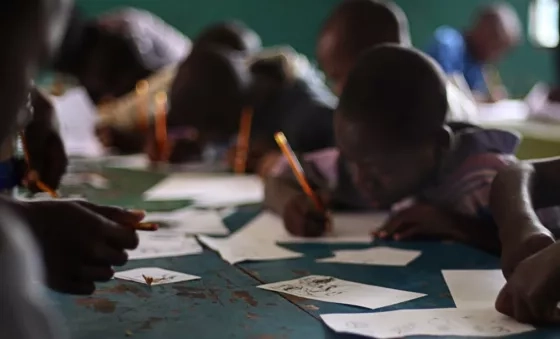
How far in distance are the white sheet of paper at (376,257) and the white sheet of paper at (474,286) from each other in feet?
0.32

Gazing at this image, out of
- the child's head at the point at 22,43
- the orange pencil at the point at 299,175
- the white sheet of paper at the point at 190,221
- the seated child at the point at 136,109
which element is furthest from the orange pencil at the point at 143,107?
the child's head at the point at 22,43

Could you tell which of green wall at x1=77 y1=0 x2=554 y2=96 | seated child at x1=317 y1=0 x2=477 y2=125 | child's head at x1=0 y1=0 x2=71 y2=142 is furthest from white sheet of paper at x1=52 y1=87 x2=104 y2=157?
child's head at x1=0 y1=0 x2=71 y2=142

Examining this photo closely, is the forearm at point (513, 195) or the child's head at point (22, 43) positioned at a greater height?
the child's head at point (22, 43)

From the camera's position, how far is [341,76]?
6.07 feet

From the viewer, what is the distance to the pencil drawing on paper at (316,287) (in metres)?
1.00

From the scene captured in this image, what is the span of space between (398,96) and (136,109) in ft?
5.06

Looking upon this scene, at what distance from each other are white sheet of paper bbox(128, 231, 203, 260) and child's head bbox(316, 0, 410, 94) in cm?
61

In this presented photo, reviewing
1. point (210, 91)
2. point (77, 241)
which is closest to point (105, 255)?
point (77, 241)

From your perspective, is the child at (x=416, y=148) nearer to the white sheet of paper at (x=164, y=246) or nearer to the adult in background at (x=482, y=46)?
the white sheet of paper at (x=164, y=246)

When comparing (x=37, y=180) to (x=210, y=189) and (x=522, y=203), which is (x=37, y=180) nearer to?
(x=210, y=189)

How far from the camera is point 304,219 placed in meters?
1.43

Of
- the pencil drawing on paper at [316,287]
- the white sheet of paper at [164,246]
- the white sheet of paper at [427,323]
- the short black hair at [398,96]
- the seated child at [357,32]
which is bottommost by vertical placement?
the white sheet of paper at [164,246]

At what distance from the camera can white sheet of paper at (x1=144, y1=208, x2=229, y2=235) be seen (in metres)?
1.44

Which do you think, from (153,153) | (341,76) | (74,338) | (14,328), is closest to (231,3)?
(153,153)
